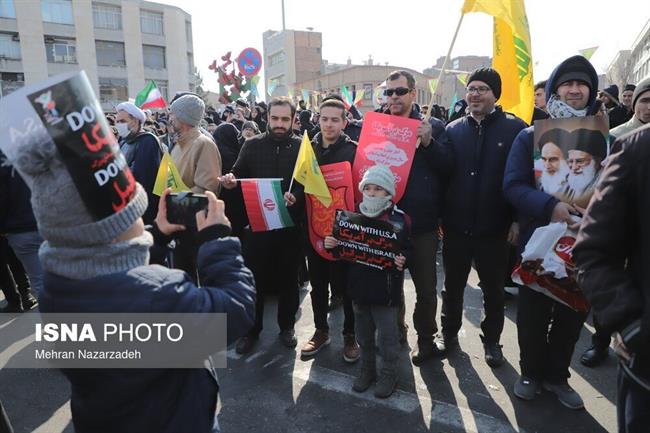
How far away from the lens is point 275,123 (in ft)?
12.4

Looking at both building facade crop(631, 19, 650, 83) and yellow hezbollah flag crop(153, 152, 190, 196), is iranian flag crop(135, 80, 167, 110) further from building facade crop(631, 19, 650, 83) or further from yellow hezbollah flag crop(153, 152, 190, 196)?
building facade crop(631, 19, 650, 83)

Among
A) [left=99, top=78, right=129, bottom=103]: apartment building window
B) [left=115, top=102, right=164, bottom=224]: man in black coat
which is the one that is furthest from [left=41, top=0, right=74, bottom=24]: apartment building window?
[left=115, top=102, right=164, bottom=224]: man in black coat

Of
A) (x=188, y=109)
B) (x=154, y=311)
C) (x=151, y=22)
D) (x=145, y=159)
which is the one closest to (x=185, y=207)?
(x=154, y=311)

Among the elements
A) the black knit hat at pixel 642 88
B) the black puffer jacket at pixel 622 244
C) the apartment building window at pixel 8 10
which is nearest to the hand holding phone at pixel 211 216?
the black puffer jacket at pixel 622 244

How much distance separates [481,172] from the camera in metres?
3.34

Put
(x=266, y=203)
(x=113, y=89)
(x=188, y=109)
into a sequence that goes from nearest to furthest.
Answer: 1. (x=266, y=203)
2. (x=188, y=109)
3. (x=113, y=89)

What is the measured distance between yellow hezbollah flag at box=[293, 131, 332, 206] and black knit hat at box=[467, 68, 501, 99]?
136 centimetres

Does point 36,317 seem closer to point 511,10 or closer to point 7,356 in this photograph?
point 7,356

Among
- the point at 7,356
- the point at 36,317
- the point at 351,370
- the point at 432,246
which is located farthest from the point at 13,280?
the point at 432,246

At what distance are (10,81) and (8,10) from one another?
639 centimetres

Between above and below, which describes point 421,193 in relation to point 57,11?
below

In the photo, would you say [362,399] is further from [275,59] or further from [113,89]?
[275,59]

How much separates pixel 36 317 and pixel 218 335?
441 cm

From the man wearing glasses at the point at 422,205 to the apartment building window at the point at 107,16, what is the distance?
50248 millimetres
